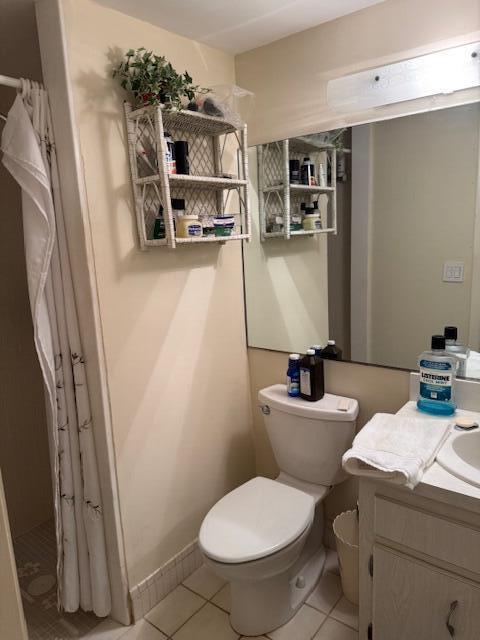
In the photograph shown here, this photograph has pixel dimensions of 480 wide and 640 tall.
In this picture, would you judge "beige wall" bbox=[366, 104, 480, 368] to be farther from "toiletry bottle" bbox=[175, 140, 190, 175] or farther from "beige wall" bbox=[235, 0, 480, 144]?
"toiletry bottle" bbox=[175, 140, 190, 175]

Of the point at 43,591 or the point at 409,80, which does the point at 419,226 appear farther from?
the point at 43,591

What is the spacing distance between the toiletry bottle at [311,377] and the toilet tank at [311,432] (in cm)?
3

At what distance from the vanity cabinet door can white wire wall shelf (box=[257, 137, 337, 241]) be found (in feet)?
3.96

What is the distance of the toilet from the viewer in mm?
1450

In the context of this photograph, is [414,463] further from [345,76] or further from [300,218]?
[345,76]

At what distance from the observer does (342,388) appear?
1.85 metres

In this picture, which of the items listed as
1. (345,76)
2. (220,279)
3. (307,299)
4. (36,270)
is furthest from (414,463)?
(345,76)

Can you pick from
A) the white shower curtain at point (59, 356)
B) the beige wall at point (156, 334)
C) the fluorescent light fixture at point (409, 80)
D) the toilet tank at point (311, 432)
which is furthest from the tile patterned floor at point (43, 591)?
the fluorescent light fixture at point (409, 80)

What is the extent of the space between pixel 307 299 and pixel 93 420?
103 cm

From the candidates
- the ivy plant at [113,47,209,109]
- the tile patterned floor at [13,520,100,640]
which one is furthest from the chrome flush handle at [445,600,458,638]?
the ivy plant at [113,47,209,109]

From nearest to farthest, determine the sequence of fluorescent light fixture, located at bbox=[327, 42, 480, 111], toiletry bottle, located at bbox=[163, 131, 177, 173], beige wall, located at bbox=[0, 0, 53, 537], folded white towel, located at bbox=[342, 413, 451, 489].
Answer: folded white towel, located at bbox=[342, 413, 451, 489] → fluorescent light fixture, located at bbox=[327, 42, 480, 111] → toiletry bottle, located at bbox=[163, 131, 177, 173] → beige wall, located at bbox=[0, 0, 53, 537]

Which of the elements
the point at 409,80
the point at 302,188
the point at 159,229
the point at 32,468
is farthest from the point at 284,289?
the point at 32,468

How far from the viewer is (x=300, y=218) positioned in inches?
75.5

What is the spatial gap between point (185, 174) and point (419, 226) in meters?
0.87
